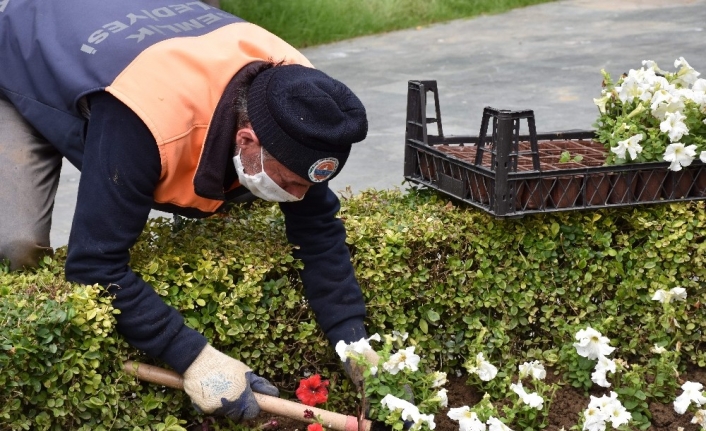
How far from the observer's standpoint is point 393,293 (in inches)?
131

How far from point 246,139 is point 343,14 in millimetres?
9492

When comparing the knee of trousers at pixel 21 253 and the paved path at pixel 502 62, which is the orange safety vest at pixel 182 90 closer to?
the knee of trousers at pixel 21 253

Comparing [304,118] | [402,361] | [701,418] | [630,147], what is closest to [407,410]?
[402,361]

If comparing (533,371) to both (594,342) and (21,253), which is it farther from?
(21,253)

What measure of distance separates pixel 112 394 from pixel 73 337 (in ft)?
0.71

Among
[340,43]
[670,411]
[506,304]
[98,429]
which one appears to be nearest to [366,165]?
[506,304]

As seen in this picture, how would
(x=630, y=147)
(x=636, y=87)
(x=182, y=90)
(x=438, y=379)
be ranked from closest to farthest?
(x=182, y=90), (x=438, y=379), (x=630, y=147), (x=636, y=87)

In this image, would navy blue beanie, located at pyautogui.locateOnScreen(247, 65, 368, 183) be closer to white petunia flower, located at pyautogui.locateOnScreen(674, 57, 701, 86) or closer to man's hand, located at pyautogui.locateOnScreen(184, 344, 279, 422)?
man's hand, located at pyautogui.locateOnScreen(184, 344, 279, 422)

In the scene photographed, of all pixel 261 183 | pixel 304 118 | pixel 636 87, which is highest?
pixel 304 118

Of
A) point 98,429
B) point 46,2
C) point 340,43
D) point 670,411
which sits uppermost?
point 46,2

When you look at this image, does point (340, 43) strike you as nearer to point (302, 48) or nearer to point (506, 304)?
point (302, 48)

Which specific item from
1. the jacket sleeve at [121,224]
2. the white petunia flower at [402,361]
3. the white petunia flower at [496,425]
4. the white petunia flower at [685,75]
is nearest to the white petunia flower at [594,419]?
the white petunia flower at [496,425]

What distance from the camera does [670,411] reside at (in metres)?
3.29

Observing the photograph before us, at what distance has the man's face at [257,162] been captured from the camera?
2.78 m
